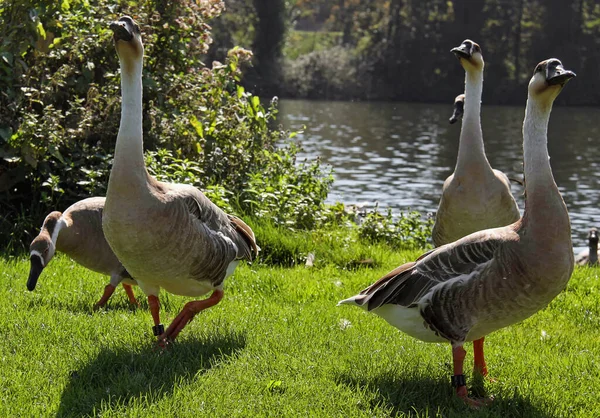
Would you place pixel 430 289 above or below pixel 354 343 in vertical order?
above

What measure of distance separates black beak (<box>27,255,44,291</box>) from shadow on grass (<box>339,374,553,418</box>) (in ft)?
8.78

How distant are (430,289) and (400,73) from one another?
64.0 meters

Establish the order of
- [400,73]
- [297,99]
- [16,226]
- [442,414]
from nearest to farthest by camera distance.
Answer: [442,414]
[16,226]
[297,99]
[400,73]

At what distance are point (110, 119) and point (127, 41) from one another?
466 cm

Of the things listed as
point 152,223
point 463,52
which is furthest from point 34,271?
point 463,52

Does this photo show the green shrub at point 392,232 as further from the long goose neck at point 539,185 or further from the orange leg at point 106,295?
the long goose neck at point 539,185

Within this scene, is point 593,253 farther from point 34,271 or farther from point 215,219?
point 34,271

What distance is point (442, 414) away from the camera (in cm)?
464

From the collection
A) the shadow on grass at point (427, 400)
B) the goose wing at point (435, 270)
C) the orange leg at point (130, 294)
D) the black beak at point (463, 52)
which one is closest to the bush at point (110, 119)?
the orange leg at point (130, 294)

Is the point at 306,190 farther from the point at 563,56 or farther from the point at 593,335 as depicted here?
the point at 563,56

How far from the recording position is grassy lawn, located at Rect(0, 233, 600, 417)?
4.72m

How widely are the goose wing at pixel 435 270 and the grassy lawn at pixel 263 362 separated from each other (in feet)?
1.86

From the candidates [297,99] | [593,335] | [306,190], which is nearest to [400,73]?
[297,99]

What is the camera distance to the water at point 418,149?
21.2 m
